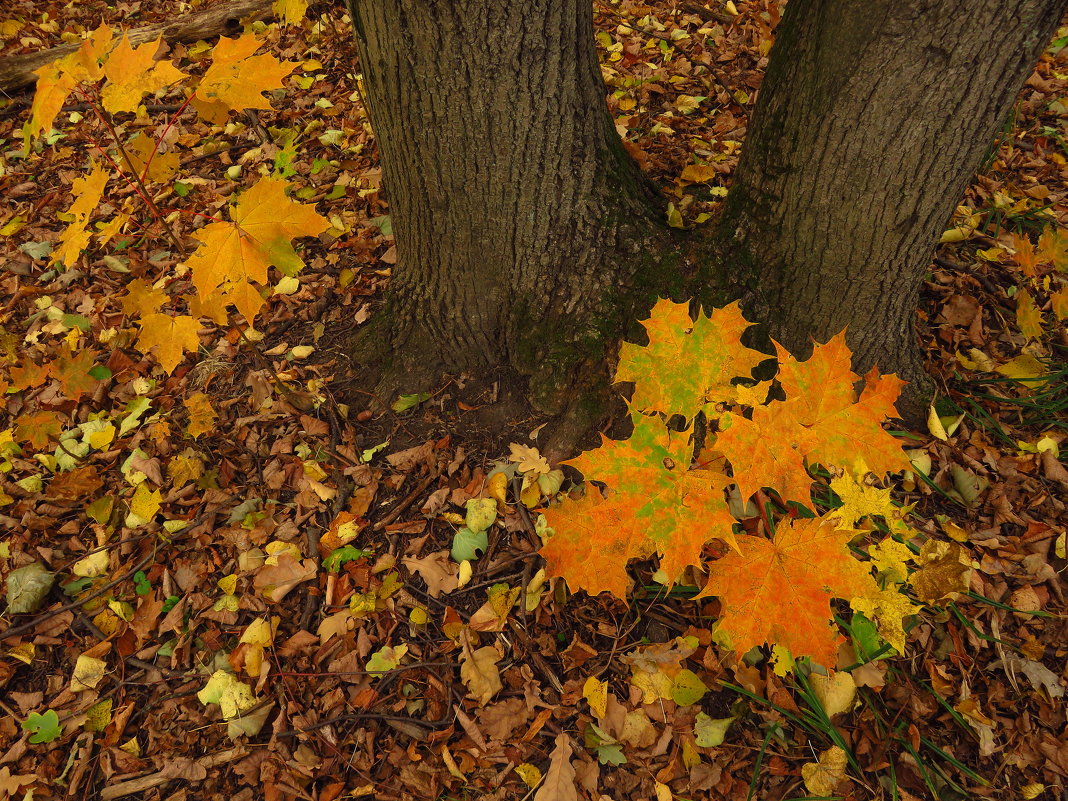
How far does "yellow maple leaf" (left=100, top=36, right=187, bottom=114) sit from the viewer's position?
1.59 m

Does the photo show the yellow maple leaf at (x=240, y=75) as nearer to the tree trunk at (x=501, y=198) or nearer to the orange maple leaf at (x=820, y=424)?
the tree trunk at (x=501, y=198)

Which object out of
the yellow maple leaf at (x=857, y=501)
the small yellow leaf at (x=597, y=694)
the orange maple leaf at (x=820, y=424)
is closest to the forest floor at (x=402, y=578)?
the small yellow leaf at (x=597, y=694)

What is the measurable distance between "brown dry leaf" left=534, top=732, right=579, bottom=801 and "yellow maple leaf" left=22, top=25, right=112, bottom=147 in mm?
2101

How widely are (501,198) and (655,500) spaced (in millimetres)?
1051

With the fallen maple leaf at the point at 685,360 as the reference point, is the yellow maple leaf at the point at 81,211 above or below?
above

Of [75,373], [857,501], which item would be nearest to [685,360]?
[857,501]

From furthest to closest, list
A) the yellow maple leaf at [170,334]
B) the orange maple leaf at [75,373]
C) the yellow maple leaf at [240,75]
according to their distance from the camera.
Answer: the orange maple leaf at [75,373]
the yellow maple leaf at [170,334]
the yellow maple leaf at [240,75]

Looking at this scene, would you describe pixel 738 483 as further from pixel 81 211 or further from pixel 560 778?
pixel 81 211

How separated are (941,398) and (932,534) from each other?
0.51 metres

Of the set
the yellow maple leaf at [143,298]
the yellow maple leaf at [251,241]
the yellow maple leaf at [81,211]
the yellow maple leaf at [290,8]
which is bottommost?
the yellow maple leaf at [143,298]

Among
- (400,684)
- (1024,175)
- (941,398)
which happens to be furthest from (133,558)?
(1024,175)

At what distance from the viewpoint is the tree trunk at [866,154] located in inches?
59.2

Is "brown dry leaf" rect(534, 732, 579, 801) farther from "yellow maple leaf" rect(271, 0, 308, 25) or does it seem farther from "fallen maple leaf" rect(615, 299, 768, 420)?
"yellow maple leaf" rect(271, 0, 308, 25)

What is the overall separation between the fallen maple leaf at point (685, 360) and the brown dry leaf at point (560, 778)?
38.5 inches
